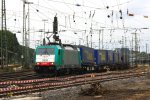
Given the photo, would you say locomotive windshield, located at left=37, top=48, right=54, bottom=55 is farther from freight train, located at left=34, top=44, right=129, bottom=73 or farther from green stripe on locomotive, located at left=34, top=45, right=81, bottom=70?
green stripe on locomotive, located at left=34, top=45, right=81, bottom=70

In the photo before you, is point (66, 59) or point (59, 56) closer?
point (59, 56)

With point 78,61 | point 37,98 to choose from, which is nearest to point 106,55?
point 78,61

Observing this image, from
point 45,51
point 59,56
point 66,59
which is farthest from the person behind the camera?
point 66,59

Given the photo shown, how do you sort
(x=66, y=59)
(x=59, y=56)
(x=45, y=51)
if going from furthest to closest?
(x=66, y=59) → (x=45, y=51) → (x=59, y=56)

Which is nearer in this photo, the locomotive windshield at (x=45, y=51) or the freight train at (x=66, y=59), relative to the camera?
the freight train at (x=66, y=59)

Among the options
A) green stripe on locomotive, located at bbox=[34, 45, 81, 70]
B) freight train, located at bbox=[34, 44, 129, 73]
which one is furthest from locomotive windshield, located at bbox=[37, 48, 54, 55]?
green stripe on locomotive, located at bbox=[34, 45, 81, 70]

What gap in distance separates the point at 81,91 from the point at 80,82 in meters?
5.34

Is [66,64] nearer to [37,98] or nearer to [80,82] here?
[80,82]

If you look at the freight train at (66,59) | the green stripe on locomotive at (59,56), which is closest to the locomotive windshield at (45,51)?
the freight train at (66,59)

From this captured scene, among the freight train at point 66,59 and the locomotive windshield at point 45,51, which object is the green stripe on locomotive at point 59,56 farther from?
the locomotive windshield at point 45,51

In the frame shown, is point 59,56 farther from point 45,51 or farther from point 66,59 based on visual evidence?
point 66,59

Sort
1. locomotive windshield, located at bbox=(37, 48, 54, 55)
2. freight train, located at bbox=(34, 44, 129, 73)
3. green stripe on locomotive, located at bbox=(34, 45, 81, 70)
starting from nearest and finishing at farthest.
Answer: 1. freight train, located at bbox=(34, 44, 129, 73)
2. green stripe on locomotive, located at bbox=(34, 45, 81, 70)
3. locomotive windshield, located at bbox=(37, 48, 54, 55)

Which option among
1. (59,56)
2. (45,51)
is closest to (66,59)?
(59,56)

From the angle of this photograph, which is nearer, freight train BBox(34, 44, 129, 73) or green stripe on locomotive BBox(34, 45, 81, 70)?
freight train BBox(34, 44, 129, 73)
